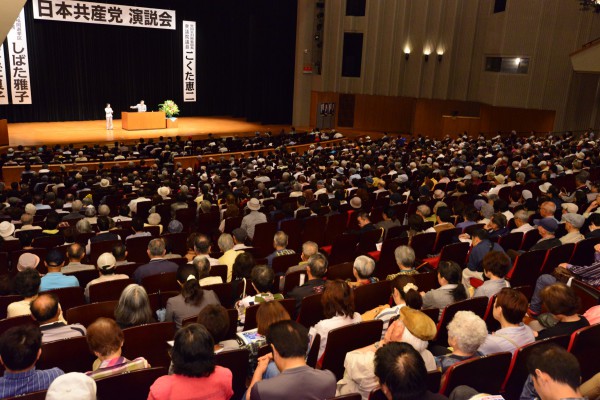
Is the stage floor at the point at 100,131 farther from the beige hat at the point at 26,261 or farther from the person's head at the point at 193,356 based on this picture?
the person's head at the point at 193,356

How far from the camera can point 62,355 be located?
3273mm

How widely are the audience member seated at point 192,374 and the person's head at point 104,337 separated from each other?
511mm

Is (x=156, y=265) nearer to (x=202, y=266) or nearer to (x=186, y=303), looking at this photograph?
(x=202, y=266)

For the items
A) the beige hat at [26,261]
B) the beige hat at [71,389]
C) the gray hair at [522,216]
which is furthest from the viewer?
the gray hair at [522,216]

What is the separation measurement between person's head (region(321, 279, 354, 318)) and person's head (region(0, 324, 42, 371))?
1.81 metres

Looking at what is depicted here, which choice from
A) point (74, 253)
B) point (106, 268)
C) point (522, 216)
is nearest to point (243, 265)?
point (106, 268)

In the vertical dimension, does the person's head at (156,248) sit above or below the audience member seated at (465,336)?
below

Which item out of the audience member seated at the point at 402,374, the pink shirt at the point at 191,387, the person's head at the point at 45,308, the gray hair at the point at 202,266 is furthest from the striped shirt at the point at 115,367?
the gray hair at the point at 202,266

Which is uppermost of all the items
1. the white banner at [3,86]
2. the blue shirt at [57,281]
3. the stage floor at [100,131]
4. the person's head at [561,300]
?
the white banner at [3,86]

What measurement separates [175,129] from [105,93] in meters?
4.68

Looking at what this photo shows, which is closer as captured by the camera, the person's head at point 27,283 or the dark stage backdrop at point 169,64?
the person's head at point 27,283

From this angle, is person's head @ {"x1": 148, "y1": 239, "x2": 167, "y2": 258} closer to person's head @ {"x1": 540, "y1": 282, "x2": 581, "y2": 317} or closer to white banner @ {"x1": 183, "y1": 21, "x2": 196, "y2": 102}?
person's head @ {"x1": 540, "y1": 282, "x2": 581, "y2": 317}

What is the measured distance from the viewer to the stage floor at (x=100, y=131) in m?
18.0

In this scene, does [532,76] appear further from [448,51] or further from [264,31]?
[264,31]
